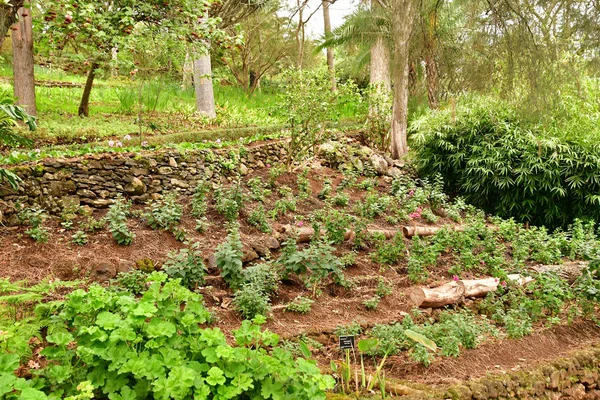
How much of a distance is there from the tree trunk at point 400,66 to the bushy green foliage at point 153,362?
19.9 feet

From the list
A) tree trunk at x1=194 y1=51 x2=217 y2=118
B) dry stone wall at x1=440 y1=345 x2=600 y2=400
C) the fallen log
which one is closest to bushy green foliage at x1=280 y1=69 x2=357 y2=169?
tree trunk at x1=194 y1=51 x2=217 y2=118

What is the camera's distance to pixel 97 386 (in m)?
2.08

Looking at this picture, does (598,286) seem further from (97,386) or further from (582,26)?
(97,386)

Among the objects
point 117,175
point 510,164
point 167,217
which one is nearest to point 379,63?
point 510,164

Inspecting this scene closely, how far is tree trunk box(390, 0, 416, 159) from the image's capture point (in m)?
7.71

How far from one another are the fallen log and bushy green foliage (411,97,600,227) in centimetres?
312

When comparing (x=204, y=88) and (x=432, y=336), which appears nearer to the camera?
(x=432, y=336)

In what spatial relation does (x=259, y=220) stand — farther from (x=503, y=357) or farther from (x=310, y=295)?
(x=503, y=357)

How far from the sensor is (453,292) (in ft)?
14.4

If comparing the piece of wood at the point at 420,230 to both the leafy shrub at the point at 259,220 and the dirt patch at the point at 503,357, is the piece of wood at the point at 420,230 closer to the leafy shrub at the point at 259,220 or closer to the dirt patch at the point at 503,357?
the leafy shrub at the point at 259,220

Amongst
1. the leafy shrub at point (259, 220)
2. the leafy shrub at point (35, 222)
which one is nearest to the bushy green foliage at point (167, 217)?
the leafy shrub at point (259, 220)

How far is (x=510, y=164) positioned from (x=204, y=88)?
5704 millimetres

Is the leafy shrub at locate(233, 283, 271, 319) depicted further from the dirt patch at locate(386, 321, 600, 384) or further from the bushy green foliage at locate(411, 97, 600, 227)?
the bushy green foliage at locate(411, 97, 600, 227)

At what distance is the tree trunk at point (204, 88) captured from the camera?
9547 mm
